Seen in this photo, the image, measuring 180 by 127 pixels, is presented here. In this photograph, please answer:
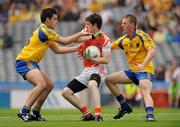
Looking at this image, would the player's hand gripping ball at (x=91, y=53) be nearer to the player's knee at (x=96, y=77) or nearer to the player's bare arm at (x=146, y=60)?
the player's knee at (x=96, y=77)

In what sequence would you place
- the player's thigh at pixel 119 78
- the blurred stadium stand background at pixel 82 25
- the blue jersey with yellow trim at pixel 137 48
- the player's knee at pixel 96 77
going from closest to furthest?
the player's knee at pixel 96 77 < the blue jersey with yellow trim at pixel 137 48 < the player's thigh at pixel 119 78 < the blurred stadium stand background at pixel 82 25

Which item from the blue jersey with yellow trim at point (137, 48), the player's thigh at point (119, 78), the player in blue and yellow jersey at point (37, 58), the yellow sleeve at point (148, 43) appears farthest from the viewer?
the player's thigh at point (119, 78)

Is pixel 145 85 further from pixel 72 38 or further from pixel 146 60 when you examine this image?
pixel 72 38

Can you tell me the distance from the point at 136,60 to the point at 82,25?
14030 mm

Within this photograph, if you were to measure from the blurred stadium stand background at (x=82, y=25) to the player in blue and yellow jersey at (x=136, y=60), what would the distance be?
11.2 meters

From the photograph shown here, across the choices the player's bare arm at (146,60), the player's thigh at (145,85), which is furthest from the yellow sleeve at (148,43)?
the player's thigh at (145,85)

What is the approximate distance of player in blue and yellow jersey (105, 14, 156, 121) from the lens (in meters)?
15.4

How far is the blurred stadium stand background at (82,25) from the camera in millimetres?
28469

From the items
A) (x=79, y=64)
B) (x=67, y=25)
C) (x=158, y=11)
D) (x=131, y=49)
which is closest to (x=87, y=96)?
(x=79, y=64)

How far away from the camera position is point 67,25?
3016 centimetres

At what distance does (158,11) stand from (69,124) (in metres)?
17.7

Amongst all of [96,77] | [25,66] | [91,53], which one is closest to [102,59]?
[91,53]

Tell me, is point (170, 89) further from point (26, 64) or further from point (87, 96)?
point (26, 64)

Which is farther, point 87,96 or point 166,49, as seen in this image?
point 166,49
